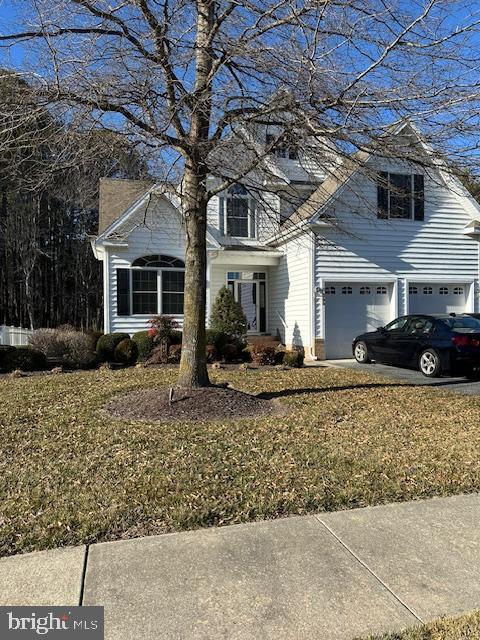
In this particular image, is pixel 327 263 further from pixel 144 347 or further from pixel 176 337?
pixel 144 347

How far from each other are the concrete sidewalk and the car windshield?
8424mm

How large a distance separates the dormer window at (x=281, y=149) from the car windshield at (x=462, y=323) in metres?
6.33

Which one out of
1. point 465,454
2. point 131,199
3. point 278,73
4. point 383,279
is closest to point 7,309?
point 131,199

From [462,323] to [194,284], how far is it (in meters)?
7.11

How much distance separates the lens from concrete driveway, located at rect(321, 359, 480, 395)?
33.3ft

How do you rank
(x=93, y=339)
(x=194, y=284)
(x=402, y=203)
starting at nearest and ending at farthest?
(x=194, y=284)
(x=93, y=339)
(x=402, y=203)

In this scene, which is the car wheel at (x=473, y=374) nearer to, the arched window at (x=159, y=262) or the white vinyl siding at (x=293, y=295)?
the white vinyl siding at (x=293, y=295)

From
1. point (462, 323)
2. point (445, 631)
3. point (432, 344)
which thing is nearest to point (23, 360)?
point (432, 344)

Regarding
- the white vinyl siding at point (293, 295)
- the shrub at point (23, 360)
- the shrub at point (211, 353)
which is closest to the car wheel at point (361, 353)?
the white vinyl siding at point (293, 295)

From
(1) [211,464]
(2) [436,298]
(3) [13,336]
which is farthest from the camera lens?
(3) [13,336]

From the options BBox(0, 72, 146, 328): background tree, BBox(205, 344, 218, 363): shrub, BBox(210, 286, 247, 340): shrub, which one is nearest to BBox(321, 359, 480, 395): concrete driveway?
BBox(210, 286, 247, 340): shrub

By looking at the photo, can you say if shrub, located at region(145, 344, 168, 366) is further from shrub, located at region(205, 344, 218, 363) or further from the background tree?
the background tree

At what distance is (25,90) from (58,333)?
315 inches

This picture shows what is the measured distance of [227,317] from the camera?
15320mm
